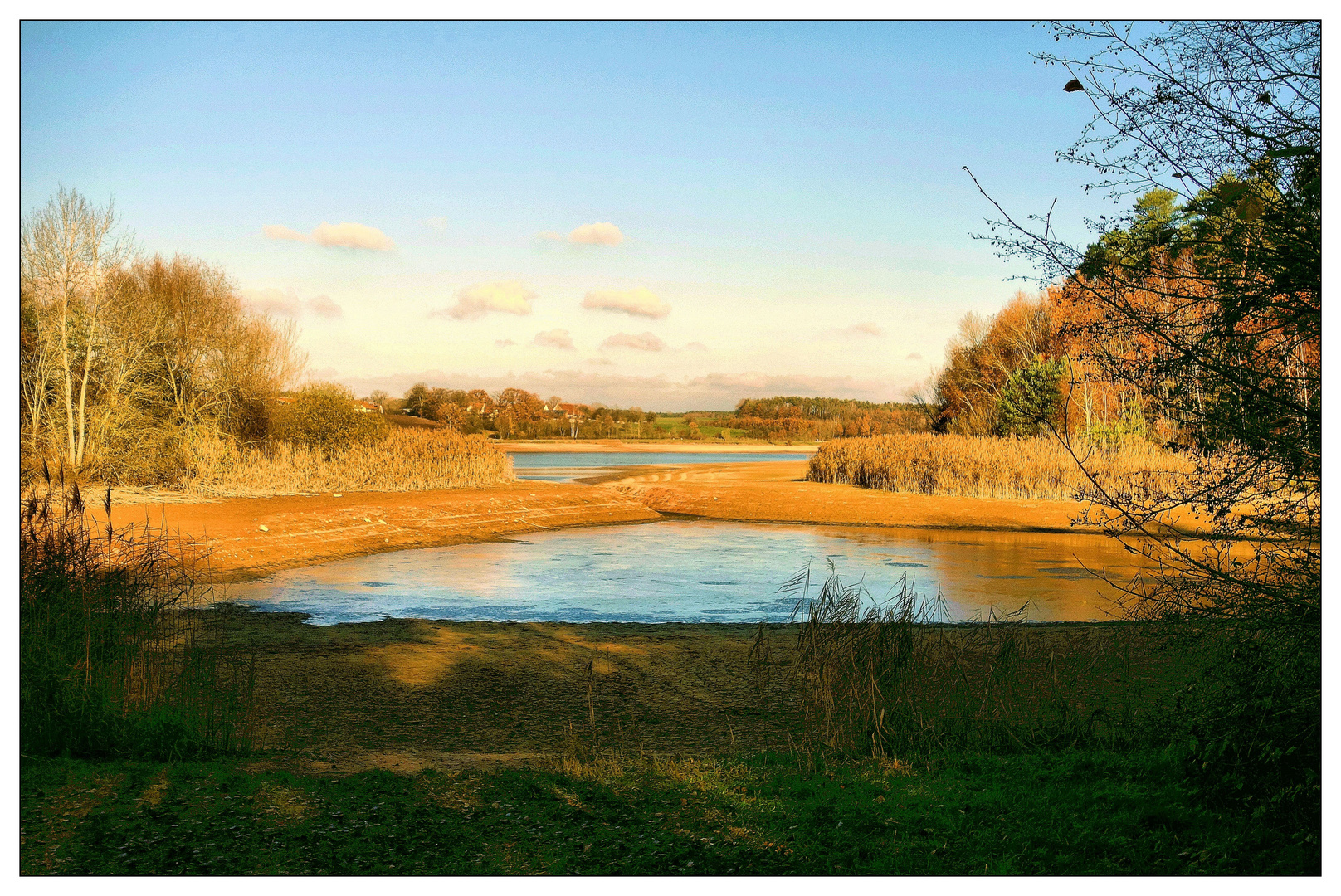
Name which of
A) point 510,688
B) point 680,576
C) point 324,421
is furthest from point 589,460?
point 510,688

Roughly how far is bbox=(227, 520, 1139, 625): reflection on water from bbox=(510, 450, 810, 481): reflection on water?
17762mm

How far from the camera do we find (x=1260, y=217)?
4.04 metres

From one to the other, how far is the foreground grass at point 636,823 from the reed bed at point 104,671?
0.42 m

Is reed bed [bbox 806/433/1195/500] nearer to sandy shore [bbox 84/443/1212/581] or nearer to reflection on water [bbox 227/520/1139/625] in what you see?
sandy shore [bbox 84/443/1212/581]

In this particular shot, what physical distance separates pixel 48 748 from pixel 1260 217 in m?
6.84

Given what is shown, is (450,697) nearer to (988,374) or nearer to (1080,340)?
(1080,340)

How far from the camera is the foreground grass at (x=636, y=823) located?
3.65 metres

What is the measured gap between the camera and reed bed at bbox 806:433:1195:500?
1015 inches

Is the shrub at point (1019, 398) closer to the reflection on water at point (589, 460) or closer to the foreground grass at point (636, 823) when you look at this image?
the reflection on water at point (589, 460)

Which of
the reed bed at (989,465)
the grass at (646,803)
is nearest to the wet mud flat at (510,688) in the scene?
the grass at (646,803)

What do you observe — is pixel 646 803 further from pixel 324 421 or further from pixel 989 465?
pixel 324 421

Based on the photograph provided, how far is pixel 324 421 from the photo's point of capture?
99.6 ft

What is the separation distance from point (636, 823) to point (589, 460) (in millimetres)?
53833

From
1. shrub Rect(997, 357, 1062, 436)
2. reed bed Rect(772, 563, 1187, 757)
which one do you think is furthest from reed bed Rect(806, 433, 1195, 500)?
reed bed Rect(772, 563, 1187, 757)
